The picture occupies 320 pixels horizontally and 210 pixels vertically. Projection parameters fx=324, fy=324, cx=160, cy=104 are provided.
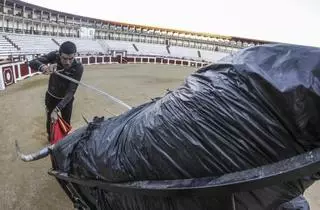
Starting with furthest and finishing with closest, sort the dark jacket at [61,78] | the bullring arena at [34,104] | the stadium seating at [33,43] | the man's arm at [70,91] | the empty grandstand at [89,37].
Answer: the empty grandstand at [89,37] < the stadium seating at [33,43] < the dark jacket at [61,78] < the man's arm at [70,91] < the bullring arena at [34,104]

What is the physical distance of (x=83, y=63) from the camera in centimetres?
2780

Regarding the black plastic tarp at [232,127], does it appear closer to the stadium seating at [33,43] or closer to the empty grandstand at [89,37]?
the empty grandstand at [89,37]

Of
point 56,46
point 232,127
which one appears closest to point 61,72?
point 232,127

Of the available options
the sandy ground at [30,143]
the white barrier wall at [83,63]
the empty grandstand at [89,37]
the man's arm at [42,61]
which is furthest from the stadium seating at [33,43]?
the man's arm at [42,61]

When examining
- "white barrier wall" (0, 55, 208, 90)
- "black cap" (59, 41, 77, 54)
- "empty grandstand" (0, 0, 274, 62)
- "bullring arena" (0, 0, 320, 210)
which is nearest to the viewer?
"bullring arena" (0, 0, 320, 210)

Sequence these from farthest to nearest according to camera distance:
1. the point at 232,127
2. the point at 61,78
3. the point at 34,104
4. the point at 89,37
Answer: the point at 89,37 → the point at 34,104 → the point at 61,78 → the point at 232,127

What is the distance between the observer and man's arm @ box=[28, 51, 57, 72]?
4.84 m

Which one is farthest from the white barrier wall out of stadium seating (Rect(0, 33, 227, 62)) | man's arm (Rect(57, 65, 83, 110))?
man's arm (Rect(57, 65, 83, 110))

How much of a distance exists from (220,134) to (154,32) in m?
70.2

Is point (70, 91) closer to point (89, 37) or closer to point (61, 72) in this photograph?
point (61, 72)

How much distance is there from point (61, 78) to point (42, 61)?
0.42 meters

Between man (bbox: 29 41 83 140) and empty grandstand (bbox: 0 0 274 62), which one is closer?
man (bbox: 29 41 83 140)

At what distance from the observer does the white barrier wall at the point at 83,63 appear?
1206 cm

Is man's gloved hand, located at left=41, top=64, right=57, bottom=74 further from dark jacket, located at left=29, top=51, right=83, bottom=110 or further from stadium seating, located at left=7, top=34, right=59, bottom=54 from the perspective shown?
stadium seating, located at left=7, top=34, right=59, bottom=54
